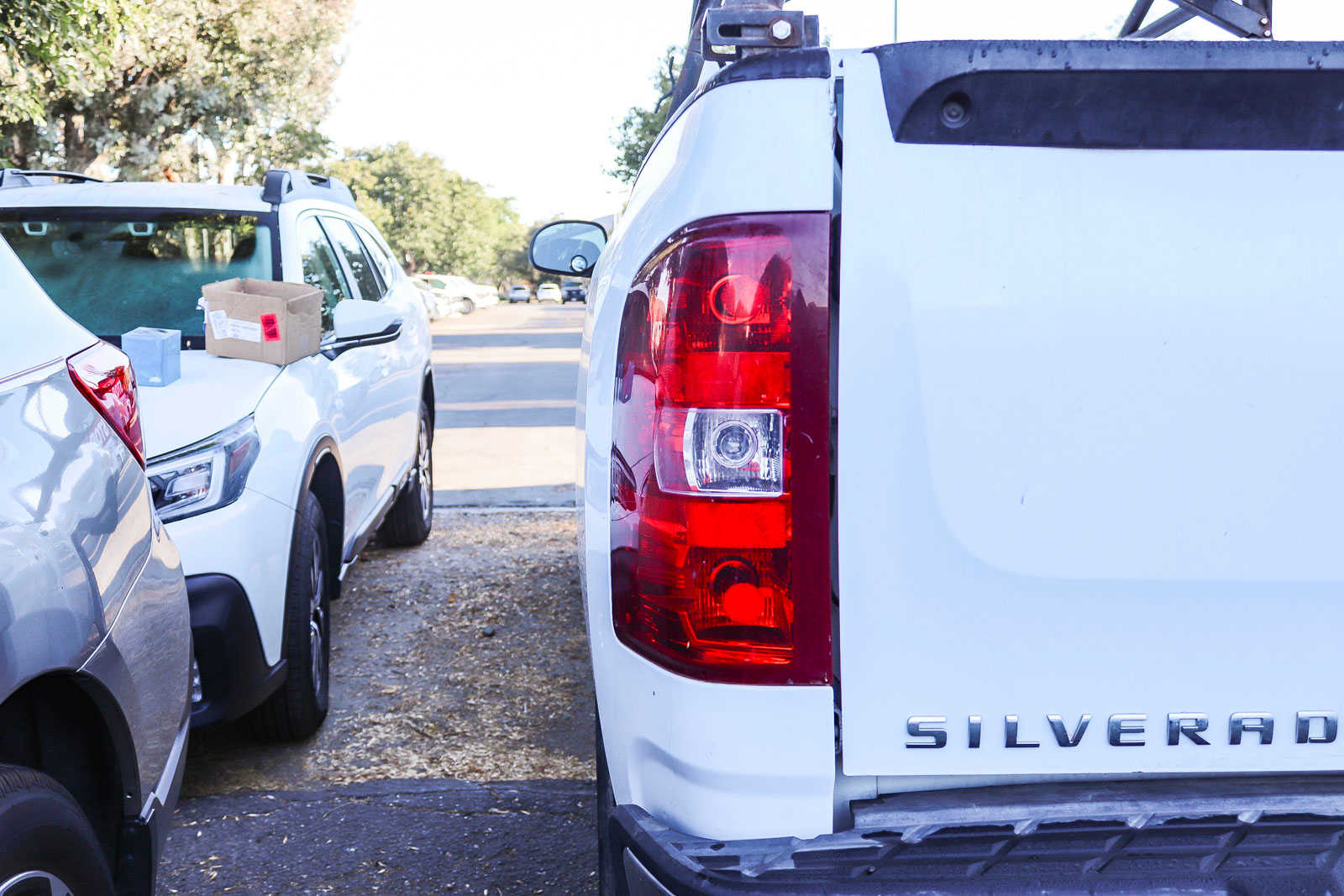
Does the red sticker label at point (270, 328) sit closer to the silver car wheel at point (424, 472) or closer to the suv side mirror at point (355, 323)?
the suv side mirror at point (355, 323)

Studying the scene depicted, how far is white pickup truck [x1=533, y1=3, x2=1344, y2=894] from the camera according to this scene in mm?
1624

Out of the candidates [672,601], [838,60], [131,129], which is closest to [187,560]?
[672,601]

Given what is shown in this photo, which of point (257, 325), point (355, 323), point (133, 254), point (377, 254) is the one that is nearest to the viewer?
point (257, 325)

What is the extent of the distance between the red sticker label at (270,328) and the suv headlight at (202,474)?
53 cm

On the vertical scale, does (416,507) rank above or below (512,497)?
above

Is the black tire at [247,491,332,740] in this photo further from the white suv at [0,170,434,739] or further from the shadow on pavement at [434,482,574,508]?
the shadow on pavement at [434,482,574,508]

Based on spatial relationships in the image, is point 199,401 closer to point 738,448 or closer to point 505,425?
point 738,448

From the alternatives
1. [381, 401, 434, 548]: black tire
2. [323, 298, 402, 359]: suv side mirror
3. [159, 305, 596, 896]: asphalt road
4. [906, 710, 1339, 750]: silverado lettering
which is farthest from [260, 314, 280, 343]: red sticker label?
[906, 710, 1339, 750]: silverado lettering

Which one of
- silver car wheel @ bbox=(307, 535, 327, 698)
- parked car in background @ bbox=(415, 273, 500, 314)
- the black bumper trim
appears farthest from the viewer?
parked car in background @ bbox=(415, 273, 500, 314)

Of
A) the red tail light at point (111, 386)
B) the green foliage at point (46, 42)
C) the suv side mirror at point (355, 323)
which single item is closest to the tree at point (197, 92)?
the green foliage at point (46, 42)

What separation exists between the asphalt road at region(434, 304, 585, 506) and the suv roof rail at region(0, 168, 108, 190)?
254 cm

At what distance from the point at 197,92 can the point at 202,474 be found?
66.0 ft

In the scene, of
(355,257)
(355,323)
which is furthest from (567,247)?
(355,257)

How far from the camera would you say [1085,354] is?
5.34ft
